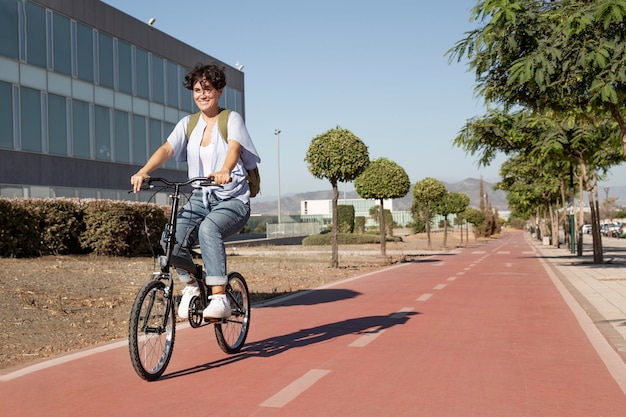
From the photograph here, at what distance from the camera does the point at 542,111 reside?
611 inches

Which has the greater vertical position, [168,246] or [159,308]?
[168,246]

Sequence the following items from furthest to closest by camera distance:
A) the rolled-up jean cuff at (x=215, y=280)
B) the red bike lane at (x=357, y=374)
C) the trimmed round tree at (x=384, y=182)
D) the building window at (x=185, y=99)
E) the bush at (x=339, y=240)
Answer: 1. the bush at (x=339, y=240)
2. the building window at (x=185, y=99)
3. the trimmed round tree at (x=384, y=182)
4. the rolled-up jean cuff at (x=215, y=280)
5. the red bike lane at (x=357, y=374)

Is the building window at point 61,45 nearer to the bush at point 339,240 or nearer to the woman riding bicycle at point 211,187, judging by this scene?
the bush at point 339,240

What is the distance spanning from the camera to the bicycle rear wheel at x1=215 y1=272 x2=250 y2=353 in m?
6.45

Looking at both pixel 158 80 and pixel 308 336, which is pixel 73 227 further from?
pixel 158 80

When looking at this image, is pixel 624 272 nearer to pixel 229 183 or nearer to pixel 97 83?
pixel 229 183

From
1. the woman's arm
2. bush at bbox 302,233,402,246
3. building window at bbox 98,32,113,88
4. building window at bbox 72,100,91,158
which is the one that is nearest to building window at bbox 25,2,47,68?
building window at bbox 72,100,91,158

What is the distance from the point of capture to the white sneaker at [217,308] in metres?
5.84

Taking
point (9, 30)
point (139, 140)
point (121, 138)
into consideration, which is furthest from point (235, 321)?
point (139, 140)

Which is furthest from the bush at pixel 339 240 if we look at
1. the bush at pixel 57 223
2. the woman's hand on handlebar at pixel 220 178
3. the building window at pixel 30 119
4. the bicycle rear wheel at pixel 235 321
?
the woman's hand on handlebar at pixel 220 178

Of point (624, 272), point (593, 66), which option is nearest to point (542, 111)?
point (593, 66)

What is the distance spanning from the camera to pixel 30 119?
29.7m

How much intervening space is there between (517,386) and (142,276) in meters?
9.56

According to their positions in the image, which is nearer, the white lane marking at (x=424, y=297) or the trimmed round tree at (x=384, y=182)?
the white lane marking at (x=424, y=297)
